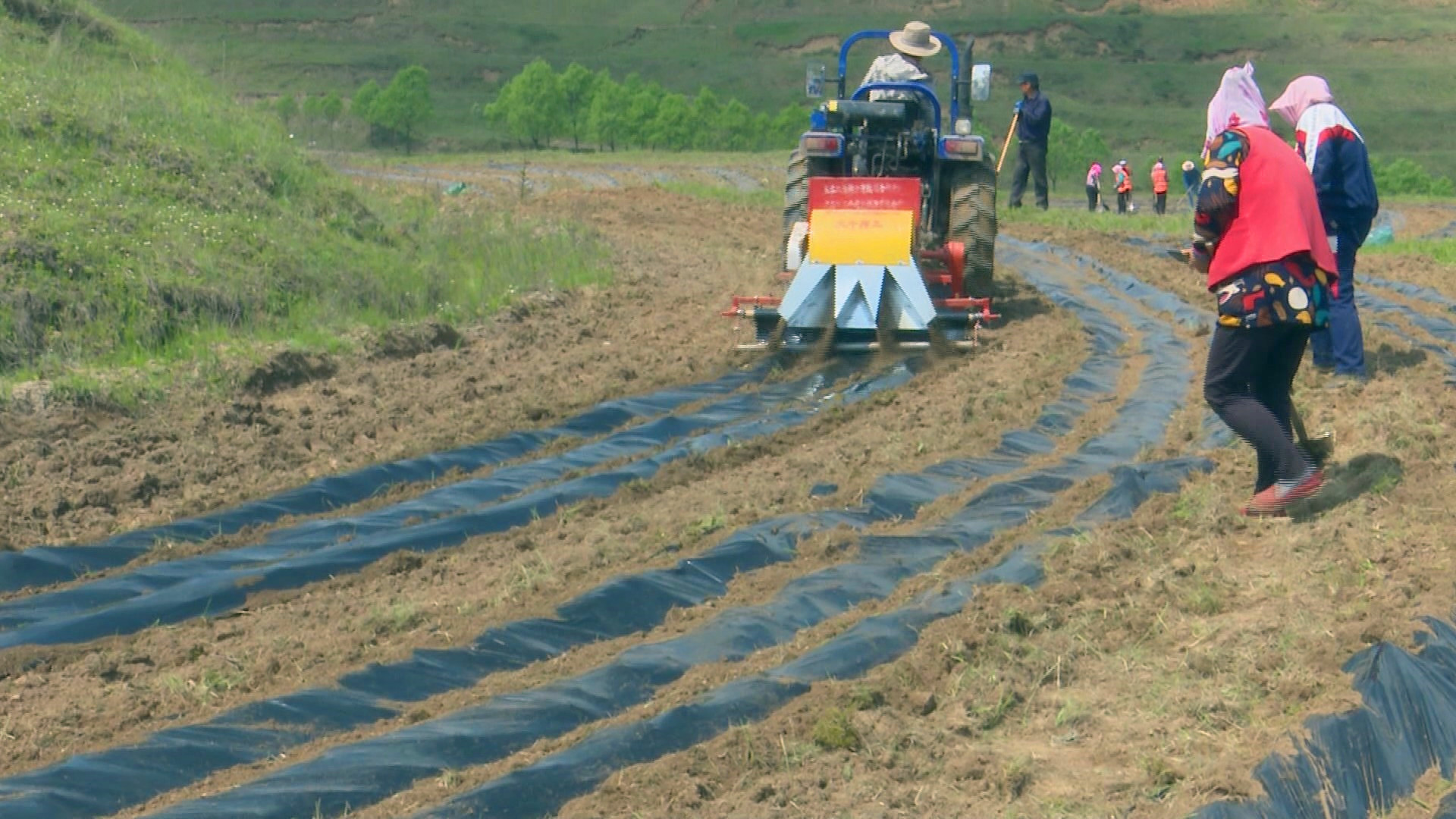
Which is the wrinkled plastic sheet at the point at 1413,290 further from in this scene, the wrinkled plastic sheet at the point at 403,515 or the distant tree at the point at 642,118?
the distant tree at the point at 642,118

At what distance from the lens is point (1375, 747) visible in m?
4.11

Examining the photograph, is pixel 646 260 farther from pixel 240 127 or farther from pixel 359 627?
pixel 359 627

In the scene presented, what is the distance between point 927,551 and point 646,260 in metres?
8.10

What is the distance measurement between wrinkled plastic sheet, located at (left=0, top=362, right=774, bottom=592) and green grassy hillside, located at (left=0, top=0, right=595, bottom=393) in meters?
2.27

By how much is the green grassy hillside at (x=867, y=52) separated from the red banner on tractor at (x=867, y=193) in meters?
58.6

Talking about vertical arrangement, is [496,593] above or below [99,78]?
below

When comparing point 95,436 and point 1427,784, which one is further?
point 95,436

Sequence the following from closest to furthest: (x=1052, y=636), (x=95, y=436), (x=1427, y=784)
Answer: (x=1427, y=784), (x=1052, y=636), (x=95, y=436)

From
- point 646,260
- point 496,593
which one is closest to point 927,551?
point 496,593

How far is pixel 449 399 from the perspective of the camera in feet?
28.1

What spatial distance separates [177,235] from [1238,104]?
7042 millimetres

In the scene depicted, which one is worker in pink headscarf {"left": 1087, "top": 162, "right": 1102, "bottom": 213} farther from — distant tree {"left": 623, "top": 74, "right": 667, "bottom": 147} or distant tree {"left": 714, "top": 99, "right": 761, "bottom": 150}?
distant tree {"left": 714, "top": 99, "right": 761, "bottom": 150}

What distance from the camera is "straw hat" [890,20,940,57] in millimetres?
11375

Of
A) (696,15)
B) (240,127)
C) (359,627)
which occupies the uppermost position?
(696,15)
